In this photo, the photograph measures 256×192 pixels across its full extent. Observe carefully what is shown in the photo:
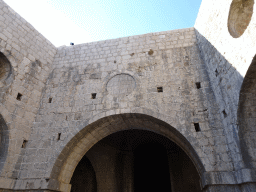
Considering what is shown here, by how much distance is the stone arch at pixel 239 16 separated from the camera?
14.8ft

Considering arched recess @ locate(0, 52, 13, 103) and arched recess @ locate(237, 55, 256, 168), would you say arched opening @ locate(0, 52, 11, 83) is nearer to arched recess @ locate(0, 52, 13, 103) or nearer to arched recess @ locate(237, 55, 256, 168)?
arched recess @ locate(0, 52, 13, 103)

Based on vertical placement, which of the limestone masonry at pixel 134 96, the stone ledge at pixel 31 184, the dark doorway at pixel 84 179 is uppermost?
the limestone masonry at pixel 134 96

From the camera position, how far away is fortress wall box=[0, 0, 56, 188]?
18.0 feet

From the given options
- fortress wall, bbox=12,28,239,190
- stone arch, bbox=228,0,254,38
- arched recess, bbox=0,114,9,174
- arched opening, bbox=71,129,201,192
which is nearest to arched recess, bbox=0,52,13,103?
arched recess, bbox=0,114,9,174

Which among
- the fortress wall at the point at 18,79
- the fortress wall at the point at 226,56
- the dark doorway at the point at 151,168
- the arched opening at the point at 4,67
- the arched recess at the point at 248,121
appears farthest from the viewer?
the dark doorway at the point at 151,168

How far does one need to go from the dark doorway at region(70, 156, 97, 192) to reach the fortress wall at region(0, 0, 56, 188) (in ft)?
14.4

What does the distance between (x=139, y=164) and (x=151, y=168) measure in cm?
64

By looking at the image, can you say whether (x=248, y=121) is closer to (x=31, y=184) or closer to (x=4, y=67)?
(x=31, y=184)

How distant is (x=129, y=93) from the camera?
6.05 metres

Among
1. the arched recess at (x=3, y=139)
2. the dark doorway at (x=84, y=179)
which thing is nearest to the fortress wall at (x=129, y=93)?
the arched recess at (x=3, y=139)

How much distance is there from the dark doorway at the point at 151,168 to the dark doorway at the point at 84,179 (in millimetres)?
2056

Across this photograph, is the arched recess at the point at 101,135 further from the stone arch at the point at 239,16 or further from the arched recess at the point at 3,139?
the stone arch at the point at 239,16

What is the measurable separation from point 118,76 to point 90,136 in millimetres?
2122

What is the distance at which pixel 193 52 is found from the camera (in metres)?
6.34
